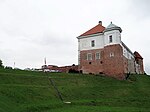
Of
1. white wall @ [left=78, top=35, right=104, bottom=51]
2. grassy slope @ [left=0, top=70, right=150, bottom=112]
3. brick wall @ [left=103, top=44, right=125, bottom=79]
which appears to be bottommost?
grassy slope @ [left=0, top=70, right=150, bottom=112]

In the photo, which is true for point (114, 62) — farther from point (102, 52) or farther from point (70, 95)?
point (70, 95)

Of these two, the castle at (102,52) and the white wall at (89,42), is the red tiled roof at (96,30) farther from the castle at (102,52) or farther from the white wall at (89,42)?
the white wall at (89,42)

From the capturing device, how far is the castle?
51844mm

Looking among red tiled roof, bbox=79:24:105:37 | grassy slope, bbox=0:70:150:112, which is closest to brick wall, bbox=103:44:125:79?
red tiled roof, bbox=79:24:105:37

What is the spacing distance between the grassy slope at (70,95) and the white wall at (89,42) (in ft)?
43.2

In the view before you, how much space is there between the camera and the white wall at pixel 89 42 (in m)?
56.7

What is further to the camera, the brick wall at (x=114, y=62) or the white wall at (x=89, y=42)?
the white wall at (x=89, y=42)

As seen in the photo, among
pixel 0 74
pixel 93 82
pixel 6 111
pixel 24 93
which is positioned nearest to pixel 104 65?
pixel 93 82

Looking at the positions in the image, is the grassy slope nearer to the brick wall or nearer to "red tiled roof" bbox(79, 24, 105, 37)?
the brick wall

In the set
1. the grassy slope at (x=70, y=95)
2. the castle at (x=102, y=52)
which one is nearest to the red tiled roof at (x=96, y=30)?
the castle at (x=102, y=52)

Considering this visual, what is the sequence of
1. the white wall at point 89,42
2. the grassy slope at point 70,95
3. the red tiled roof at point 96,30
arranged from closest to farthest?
the grassy slope at point 70,95 < the white wall at point 89,42 < the red tiled roof at point 96,30

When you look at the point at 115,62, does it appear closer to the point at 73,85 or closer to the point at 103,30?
the point at 103,30

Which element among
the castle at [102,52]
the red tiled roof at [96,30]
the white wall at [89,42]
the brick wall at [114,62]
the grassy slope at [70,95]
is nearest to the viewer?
the grassy slope at [70,95]

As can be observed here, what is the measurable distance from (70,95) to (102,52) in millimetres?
25500
